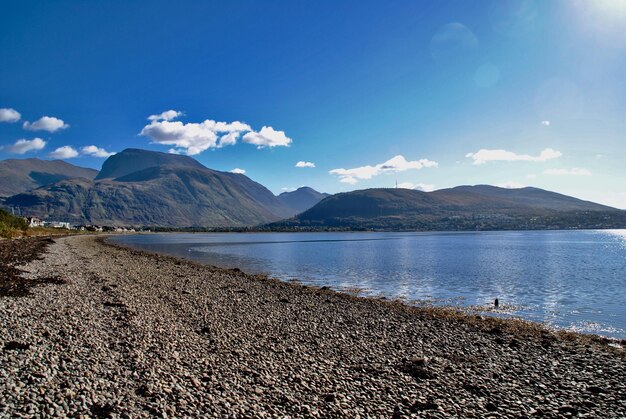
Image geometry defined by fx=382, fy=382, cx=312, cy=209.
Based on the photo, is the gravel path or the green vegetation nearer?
the gravel path

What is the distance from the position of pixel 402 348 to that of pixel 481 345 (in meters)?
4.08

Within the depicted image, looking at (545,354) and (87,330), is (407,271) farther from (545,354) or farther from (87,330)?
(87,330)

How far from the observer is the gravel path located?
10469 millimetres

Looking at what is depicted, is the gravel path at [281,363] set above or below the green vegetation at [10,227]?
below

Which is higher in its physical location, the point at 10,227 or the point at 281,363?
the point at 10,227

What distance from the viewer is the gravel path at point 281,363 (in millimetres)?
10469

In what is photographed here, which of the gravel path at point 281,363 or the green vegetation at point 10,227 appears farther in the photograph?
the green vegetation at point 10,227

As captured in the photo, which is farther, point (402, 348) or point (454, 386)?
point (402, 348)

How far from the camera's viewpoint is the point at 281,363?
14.1 meters

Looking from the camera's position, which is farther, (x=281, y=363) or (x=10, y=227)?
(x=10, y=227)

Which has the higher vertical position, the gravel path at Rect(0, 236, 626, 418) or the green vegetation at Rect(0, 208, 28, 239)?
the green vegetation at Rect(0, 208, 28, 239)

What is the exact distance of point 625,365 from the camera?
50.8 ft

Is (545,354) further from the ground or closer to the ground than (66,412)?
closer to the ground

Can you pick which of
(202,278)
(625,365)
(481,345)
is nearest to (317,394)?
(481,345)
